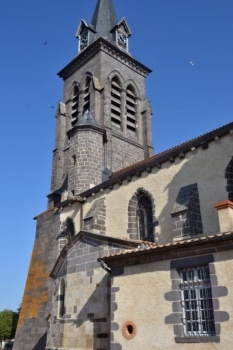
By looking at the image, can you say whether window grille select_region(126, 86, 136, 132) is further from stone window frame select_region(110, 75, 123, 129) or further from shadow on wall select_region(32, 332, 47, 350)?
shadow on wall select_region(32, 332, 47, 350)

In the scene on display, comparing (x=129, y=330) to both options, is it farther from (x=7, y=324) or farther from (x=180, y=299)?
(x=7, y=324)

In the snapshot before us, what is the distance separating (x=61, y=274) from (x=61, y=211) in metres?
6.37

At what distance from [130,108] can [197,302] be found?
65.4 feet

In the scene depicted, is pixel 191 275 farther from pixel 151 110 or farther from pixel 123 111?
pixel 151 110

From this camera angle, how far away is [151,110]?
2619 centimetres

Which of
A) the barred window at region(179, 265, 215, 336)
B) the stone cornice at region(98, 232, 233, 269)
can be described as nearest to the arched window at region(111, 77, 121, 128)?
the stone cornice at region(98, 232, 233, 269)

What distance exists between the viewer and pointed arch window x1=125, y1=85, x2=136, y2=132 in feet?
80.9

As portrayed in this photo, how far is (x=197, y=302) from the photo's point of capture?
6.79 m

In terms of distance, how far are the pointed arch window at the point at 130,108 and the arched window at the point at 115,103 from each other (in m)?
0.74

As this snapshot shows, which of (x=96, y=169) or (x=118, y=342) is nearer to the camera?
(x=118, y=342)

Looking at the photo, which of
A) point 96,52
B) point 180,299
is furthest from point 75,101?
point 180,299

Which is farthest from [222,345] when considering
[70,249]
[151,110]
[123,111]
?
[151,110]

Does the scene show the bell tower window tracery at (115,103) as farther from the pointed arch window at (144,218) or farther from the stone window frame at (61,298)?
the stone window frame at (61,298)

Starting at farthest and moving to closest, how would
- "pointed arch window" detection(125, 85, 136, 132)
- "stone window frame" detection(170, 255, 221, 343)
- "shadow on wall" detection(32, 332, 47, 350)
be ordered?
"pointed arch window" detection(125, 85, 136, 132)
"shadow on wall" detection(32, 332, 47, 350)
"stone window frame" detection(170, 255, 221, 343)
